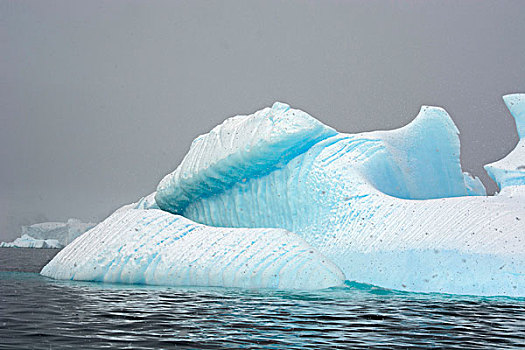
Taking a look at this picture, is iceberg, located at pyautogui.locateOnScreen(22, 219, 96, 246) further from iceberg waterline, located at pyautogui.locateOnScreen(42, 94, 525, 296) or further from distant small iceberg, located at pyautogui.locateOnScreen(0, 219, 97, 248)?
iceberg waterline, located at pyautogui.locateOnScreen(42, 94, 525, 296)

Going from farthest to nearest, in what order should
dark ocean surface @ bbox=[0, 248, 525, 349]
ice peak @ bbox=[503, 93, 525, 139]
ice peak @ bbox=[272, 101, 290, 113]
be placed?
ice peak @ bbox=[503, 93, 525, 139] → ice peak @ bbox=[272, 101, 290, 113] → dark ocean surface @ bbox=[0, 248, 525, 349]

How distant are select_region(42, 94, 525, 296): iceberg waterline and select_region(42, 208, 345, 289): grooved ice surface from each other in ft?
0.07

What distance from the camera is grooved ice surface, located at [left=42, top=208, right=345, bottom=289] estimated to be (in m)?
8.69

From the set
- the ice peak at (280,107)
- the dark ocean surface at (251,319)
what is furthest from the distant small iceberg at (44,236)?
the dark ocean surface at (251,319)

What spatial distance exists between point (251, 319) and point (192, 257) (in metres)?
3.79

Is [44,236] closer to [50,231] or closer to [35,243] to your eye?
[50,231]

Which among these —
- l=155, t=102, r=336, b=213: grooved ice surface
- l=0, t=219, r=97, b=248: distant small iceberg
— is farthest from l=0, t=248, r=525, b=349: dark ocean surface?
l=0, t=219, r=97, b=248: distant small iceberg

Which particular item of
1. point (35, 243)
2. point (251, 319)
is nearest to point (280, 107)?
point (251, 319)

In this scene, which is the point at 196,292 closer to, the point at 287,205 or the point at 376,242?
the point at 376,242

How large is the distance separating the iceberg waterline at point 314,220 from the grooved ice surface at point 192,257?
2 cm

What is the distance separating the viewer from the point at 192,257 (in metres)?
9.17

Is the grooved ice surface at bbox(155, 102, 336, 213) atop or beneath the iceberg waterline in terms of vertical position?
atop

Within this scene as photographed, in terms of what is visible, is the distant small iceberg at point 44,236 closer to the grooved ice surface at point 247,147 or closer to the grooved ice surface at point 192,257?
the grooved ice surface at point 247,147

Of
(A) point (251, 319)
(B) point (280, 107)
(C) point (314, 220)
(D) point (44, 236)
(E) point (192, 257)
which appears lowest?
(A) point (251, 319)
